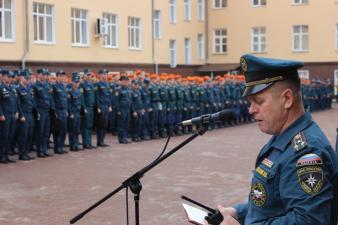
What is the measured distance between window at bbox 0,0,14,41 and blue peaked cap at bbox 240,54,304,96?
815 inches

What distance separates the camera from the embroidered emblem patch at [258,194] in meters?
2.34

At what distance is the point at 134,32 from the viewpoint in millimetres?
31406

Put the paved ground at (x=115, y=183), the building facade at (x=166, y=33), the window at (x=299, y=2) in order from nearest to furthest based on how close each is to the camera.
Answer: the paved ground at (x=115, y=183) < the building facade at (x=166, y=33) < the window at (x=299, y=2)

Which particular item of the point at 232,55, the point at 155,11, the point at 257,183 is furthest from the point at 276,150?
the point at 232,55

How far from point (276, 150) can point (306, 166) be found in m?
0.21

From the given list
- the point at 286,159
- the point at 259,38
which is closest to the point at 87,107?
the point at 286,159

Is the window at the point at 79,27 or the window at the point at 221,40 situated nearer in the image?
the window at the point at 79,27

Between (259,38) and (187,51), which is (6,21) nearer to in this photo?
(187,51)

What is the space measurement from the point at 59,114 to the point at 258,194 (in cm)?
1197

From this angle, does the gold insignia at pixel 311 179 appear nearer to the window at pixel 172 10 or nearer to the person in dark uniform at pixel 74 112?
the person in dark uniform at pixel 74 112

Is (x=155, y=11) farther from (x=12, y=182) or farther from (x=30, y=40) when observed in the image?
(x=12, y=182)

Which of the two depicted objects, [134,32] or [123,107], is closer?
[123,107]

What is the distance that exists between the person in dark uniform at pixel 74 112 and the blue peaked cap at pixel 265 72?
483 inches

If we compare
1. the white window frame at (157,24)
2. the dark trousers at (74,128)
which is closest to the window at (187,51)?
the white window frame at (157,24)
